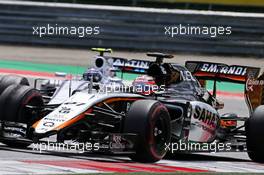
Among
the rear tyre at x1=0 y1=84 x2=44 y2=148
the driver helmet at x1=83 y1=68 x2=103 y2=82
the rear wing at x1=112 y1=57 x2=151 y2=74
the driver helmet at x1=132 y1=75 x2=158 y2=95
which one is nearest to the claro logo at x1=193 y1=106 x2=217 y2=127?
the driver helmet at x1=132 y1=75 x2=158 y2=95

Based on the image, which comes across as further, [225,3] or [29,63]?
[225,3]

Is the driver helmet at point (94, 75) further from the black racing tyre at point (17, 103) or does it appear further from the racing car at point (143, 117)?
the black racing tyre at point (17, 103)

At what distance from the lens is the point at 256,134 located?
12.2 m

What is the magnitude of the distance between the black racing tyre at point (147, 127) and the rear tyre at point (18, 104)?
149 centimetres

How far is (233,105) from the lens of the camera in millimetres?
19297

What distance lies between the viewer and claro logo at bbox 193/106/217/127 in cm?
1237

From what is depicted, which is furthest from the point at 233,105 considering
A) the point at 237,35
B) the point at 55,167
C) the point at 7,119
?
the point at 55,167

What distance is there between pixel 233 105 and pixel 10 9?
9.44m

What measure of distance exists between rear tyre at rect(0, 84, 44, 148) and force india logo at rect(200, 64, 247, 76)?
2915 millimetres

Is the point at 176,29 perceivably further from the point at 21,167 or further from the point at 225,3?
the point at 21,167
